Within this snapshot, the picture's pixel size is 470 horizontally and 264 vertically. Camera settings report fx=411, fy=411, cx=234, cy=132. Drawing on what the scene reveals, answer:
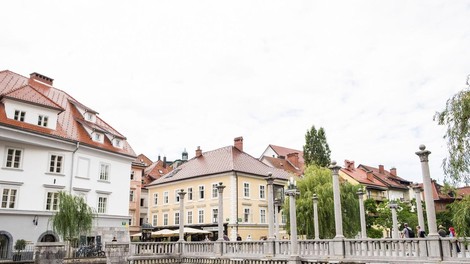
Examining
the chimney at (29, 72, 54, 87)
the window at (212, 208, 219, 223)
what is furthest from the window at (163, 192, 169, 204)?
the chimney at (29, 72, 54, 87)

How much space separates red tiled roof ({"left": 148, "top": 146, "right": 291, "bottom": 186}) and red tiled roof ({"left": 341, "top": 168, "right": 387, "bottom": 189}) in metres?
12.5

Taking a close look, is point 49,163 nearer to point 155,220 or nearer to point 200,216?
point 200,216

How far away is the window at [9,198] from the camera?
24.5 meters

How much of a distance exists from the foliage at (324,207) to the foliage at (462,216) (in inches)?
849

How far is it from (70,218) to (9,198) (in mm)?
Answer: 4668

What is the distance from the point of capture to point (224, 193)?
40625 millimetres

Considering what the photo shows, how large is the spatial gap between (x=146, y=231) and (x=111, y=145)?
982cm

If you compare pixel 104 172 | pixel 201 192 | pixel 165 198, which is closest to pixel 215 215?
pixel 201 192

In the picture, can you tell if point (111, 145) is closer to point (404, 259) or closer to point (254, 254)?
point (254, 254)

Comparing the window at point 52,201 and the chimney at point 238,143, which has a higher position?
the chimney at point 238,143

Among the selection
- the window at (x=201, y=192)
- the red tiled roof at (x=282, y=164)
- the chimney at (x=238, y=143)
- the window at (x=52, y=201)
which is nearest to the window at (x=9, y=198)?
the window at (x=52, y=201)

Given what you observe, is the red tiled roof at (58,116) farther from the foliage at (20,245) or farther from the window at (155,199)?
the window at (155,199)

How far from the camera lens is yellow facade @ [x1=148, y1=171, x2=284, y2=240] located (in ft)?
129

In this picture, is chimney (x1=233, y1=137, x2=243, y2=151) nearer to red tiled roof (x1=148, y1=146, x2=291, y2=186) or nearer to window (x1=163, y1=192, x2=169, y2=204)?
red tiled roof (x1=148, y1=146, x2=291, y2=186)
